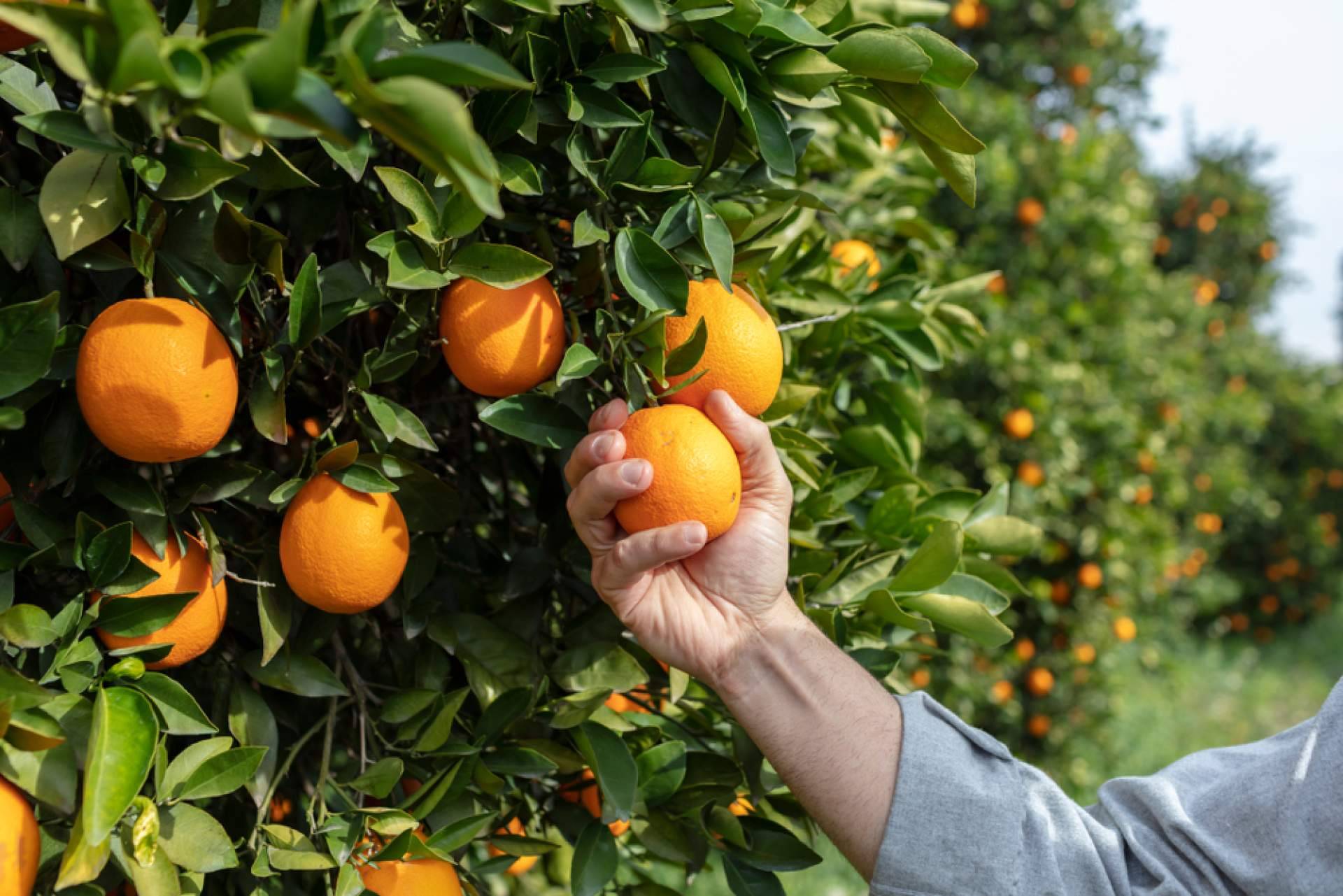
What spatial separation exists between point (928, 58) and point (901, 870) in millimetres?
668

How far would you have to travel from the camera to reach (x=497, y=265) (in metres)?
0.75

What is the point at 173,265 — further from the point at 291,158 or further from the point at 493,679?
the point at 493,679

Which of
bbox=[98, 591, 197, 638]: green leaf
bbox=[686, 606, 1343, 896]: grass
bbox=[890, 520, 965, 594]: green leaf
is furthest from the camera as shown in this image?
bbox=[686, 606, 1343, 896]: grass

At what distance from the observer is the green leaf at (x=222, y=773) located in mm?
725

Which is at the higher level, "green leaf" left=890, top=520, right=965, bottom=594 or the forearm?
"green leaf" left=890, top=520, right=965, bottom=594

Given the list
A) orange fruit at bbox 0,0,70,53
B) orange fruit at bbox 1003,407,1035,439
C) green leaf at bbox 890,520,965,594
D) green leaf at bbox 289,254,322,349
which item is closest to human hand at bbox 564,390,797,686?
green leaf at bbox 890,520,965,594

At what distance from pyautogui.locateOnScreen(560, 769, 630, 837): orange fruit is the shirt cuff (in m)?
0.25

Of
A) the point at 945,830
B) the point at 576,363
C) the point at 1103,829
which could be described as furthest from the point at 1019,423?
the point at 576,363

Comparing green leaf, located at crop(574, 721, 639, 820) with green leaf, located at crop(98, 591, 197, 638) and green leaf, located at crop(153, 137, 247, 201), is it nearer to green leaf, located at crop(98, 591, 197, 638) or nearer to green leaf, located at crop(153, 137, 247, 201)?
green leaf, located at crop(98, 591, 197, 638)

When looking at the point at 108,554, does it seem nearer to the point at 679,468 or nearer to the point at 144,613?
the point at 144,613

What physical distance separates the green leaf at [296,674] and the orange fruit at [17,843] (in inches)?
7.7

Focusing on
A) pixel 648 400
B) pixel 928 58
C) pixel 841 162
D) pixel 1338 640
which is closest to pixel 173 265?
pixel 648 400

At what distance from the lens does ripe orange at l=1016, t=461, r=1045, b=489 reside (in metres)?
2.99

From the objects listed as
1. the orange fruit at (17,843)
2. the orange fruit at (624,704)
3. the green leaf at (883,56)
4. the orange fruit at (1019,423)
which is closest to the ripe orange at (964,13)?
the orange fruit at (1019,423)
